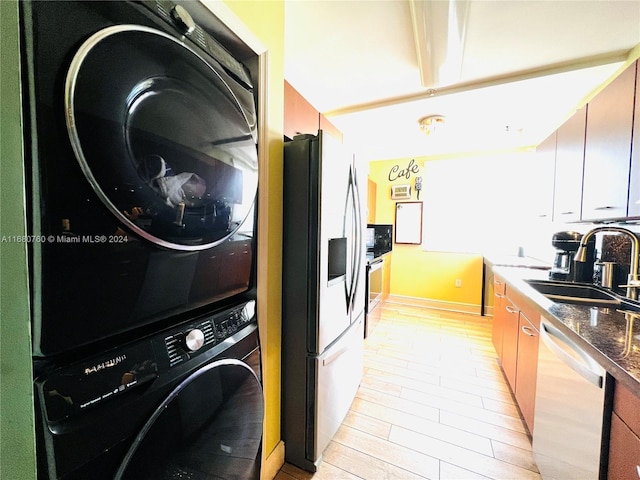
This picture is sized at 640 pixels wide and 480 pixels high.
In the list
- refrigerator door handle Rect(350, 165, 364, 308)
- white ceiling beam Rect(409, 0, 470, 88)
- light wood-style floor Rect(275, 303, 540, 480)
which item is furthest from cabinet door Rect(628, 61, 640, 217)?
light wood-style floor Rect(275, 303, 540, 480)

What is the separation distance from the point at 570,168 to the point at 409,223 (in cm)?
255

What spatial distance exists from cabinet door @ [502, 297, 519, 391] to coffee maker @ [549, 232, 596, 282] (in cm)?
40

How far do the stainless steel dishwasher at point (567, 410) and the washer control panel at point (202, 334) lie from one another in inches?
49.3

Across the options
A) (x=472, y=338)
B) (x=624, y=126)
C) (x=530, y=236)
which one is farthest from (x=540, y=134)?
(x=472, y=338)

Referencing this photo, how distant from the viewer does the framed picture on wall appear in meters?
4.40

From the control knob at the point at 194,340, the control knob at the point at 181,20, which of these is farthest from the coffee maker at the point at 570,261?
the control knob at the point at 181,20

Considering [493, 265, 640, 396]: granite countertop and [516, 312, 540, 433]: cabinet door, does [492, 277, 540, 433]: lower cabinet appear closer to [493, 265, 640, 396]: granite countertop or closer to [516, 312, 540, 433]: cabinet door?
[516, 312, 540, 433]: cabinet door

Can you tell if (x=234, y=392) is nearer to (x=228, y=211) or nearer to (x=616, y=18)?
(x=228, y=211)

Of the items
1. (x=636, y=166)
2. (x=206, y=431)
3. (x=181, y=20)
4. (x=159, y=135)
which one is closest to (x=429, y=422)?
(x=206, y=431)

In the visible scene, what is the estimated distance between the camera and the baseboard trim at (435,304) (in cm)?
408

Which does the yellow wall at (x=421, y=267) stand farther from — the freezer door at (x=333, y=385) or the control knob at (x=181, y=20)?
the control knob at (x=181, y=20)

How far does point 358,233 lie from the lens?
1.78 metres

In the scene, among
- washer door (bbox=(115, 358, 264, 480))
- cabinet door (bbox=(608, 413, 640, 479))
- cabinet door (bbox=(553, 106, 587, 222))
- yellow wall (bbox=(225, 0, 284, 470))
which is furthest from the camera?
cabinet door (bbox=(553, 106, 587, 222))

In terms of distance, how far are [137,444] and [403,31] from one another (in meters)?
2.28
